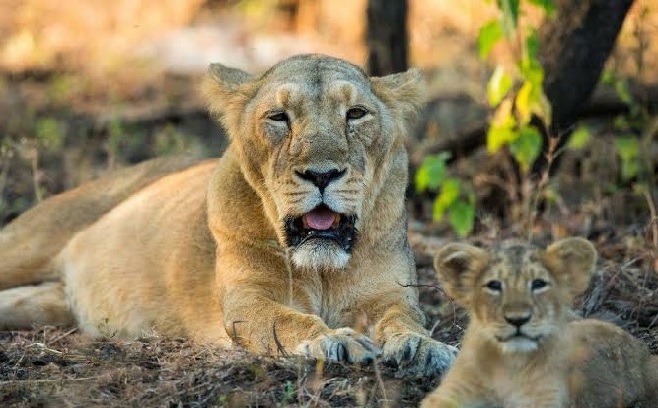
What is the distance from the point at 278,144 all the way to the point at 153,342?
116cm

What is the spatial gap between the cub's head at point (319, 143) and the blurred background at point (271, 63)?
4.47 ft

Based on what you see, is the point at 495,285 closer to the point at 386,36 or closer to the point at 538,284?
the point at 538,284

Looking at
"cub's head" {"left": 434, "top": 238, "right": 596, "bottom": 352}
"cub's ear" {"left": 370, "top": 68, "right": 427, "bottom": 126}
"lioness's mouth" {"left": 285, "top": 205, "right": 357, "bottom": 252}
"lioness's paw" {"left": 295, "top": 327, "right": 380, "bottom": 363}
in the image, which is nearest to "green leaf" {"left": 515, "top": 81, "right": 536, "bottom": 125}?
"cub's ear" {"left": 370, "top": 68, "right": 427, "bottom": 126}

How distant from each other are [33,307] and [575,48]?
367 centimetres

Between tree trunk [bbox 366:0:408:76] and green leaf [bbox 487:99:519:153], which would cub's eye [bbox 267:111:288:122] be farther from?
tree trunk [bbox 366:0:408:76]

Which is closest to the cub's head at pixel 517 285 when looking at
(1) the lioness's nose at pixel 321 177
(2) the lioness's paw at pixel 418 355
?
(2) the lioness's paw at pixel 418 355

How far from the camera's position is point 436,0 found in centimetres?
1564

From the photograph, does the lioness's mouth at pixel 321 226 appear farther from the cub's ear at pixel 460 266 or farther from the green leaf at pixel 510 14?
the green leaf at pixel 510 14

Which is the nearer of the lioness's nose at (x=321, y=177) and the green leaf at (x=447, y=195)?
the lioness's nose at (x=321, y=177)

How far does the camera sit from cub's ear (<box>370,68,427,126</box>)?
20.0 ft

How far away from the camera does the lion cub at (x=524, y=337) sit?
13.0 feet

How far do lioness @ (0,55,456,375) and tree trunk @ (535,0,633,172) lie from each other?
2.16 meters

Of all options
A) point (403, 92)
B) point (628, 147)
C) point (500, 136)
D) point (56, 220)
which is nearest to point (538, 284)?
point (403, 92)

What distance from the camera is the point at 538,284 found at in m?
4.00
